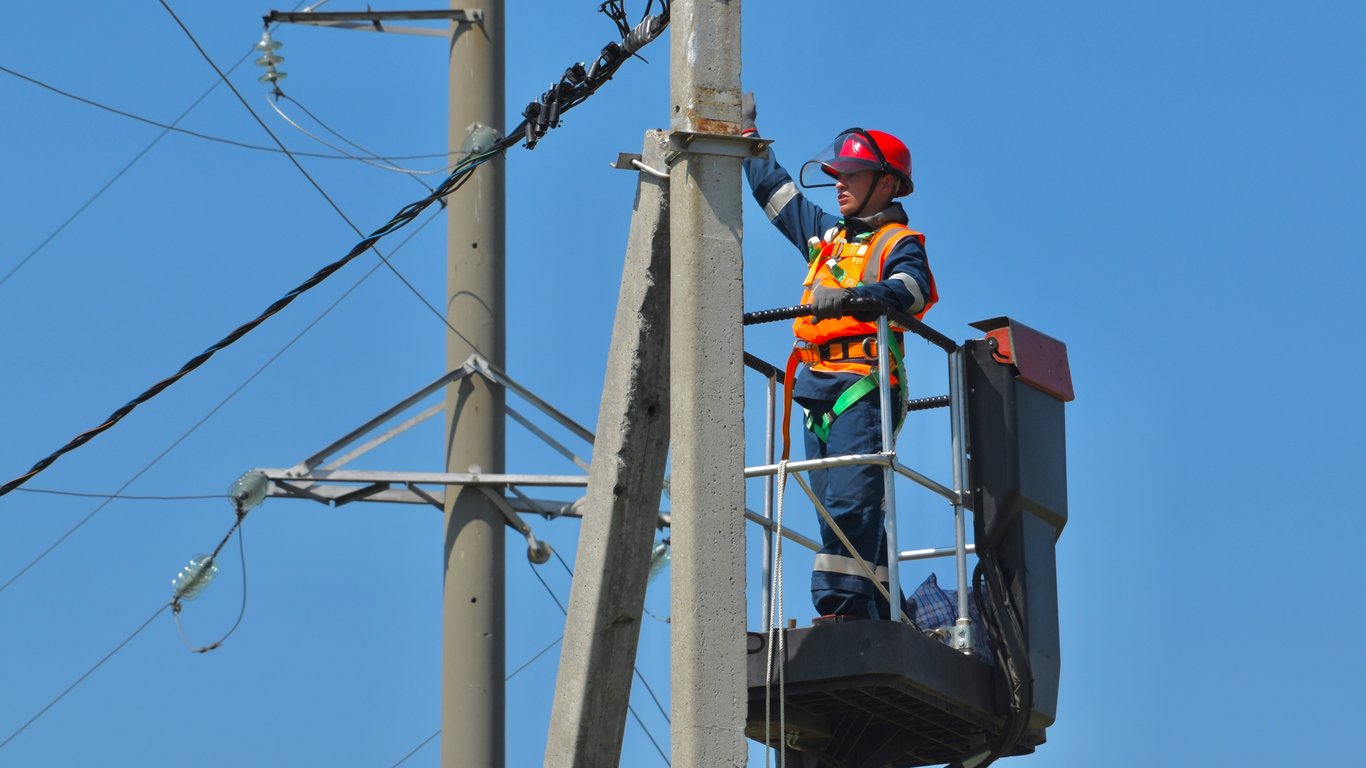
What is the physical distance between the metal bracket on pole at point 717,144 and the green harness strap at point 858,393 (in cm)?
214

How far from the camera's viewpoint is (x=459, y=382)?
1234 centimetres

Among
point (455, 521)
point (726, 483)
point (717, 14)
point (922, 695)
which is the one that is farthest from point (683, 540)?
point (455, 521)

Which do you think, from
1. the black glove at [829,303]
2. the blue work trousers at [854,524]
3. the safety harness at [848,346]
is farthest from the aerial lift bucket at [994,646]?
the black glove at [829,303]

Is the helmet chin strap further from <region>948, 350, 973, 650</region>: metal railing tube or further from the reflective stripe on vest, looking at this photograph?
the reflective stripe on vest

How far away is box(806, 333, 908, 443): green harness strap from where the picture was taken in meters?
9.48

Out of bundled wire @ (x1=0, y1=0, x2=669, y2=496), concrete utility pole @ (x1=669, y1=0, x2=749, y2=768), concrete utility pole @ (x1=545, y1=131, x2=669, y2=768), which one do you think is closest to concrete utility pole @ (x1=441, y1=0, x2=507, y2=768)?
bundled wire @ (x1=0, y1=0, x2=669, y2=496)

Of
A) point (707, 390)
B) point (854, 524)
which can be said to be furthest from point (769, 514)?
point (707, 390)

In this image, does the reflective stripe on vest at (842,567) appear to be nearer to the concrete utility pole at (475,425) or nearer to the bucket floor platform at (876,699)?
the bucket floor platform at (876,699)

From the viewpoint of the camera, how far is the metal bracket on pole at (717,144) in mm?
7367

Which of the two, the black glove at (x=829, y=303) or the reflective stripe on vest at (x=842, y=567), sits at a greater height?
the black glove at (x=829, y=303)

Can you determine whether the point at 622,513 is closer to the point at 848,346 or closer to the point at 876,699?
the point at 876,699

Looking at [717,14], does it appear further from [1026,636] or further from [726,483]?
[1026,636]

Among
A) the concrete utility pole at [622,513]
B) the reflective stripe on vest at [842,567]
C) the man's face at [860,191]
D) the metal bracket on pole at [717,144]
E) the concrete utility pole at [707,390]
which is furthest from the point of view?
the man's face at [860,191]

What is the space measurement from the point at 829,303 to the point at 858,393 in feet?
1.88
